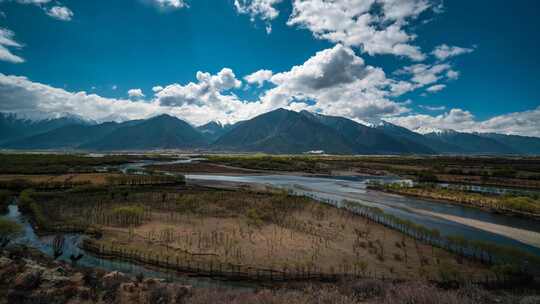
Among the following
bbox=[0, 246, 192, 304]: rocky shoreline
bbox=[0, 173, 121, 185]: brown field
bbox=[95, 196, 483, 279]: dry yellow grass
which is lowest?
bbox=[95, 196, 483, 279]: dry yellow grass

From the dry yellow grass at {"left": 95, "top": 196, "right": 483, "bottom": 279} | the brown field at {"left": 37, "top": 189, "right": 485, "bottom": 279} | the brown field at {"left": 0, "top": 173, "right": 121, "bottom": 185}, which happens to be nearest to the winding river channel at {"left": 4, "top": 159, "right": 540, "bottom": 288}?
the brown field at {"left": 37, "top": 189, "right": 485, "bottom": 279}

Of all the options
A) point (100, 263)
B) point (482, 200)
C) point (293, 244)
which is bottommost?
point (100, 263)

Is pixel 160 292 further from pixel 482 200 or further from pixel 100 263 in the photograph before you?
pixel 482 200

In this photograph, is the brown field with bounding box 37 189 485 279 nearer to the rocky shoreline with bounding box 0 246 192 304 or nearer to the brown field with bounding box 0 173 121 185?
the rocky shoreline with bounding box 0 246 192 304

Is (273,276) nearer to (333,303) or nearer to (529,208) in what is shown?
(333,303)

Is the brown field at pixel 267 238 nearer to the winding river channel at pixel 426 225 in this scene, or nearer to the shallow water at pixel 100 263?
the shallow water at pixel 100 263

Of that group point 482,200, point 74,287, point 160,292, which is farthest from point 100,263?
point 482,200

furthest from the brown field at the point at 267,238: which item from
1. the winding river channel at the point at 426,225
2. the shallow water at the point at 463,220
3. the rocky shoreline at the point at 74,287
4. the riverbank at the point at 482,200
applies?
the riverbank at the point at 482,200

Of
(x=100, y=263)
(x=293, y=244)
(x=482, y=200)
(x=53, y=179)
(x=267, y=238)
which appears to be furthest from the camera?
(x=53, y=179)
